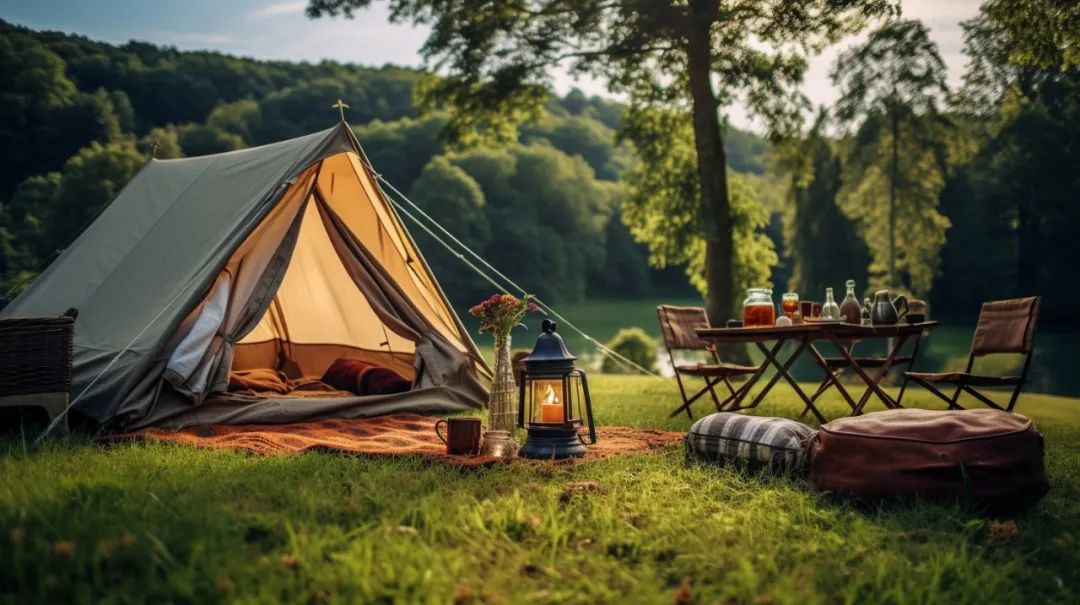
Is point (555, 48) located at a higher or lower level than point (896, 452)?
higher

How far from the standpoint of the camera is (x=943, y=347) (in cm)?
1897

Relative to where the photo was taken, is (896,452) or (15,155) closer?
(896,452)

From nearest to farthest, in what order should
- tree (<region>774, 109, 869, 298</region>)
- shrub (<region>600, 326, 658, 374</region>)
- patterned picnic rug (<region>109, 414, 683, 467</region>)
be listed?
patterned picnic rug (<region>109, 414, 683, 467</region>) < shrub (<region>600, 326, 658, 374</region>) < tree (<region>774, 109, 869, 298</region>)

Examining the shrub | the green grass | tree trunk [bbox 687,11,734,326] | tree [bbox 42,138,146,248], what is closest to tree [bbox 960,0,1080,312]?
tree trunk [bbox 687,11,734,326]

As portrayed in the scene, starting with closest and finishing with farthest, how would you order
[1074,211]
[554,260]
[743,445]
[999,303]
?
[743,445] < [999,303] < [1074,211] < [554,260]

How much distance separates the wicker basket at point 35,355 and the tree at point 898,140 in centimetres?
1624

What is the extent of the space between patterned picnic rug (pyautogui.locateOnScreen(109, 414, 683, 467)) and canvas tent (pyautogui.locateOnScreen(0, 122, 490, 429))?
0.74 ft

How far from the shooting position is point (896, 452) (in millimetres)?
3014

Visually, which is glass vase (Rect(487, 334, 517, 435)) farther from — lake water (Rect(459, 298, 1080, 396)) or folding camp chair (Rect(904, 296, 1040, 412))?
lake water (Rect(459, 298, 1080, 396))

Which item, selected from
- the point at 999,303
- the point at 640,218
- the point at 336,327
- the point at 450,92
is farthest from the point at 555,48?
the point at 999,303

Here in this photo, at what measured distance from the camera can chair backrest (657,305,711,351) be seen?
5.66 m

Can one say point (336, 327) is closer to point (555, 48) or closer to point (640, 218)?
point (555, 48)

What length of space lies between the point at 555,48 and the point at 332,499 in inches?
325

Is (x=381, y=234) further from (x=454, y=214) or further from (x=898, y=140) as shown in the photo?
(x=454, y=214)
